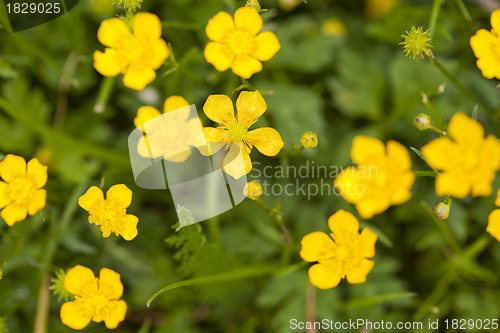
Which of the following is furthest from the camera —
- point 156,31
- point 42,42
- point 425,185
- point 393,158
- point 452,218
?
point 42,42

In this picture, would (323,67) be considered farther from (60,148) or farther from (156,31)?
(60,148)

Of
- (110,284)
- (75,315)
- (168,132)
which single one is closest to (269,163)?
(168,132)

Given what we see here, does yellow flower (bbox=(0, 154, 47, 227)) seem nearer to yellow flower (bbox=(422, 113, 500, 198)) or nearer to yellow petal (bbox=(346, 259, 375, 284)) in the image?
yellow petal (bbox=(346, 259, 375, 284))

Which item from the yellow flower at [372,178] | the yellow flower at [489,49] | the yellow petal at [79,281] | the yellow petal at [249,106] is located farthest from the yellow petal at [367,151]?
the yellow petal at [79,281]

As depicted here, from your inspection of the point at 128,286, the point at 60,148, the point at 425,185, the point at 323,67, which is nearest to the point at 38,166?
the point at 60,148

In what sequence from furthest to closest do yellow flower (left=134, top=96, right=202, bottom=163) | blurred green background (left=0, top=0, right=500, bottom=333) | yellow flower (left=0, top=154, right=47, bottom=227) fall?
blurred green background (left=0, top=0, right=500, bottom=333)
yellow flower (left=134, top=96, right=202, bottom=163)
yellow flower (left=0, top=154, right=47, bottom=227)

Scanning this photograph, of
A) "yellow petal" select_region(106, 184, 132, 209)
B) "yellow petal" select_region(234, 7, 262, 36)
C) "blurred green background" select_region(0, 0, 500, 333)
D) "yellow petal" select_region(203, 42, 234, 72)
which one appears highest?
"yellow petal" select_region(234, 7, 262, 36)

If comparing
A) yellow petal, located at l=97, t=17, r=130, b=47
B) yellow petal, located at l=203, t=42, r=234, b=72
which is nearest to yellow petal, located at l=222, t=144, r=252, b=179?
yellow petal, located at l=203, t=42, r=234, b=72
